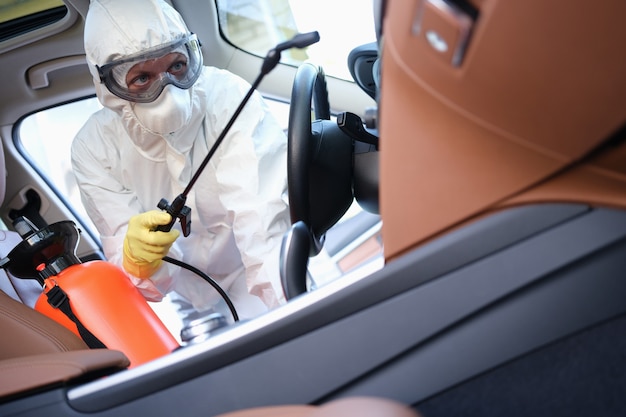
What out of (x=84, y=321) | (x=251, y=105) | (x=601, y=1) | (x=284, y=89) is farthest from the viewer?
(x=284, y=89)

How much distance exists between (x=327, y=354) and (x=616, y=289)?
0.30m

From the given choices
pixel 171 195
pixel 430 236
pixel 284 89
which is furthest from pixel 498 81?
pixel 284 89

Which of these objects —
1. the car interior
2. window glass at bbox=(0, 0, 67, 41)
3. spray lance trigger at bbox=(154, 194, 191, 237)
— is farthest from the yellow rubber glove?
window glass at bbox=(0, 0, 67, 41)

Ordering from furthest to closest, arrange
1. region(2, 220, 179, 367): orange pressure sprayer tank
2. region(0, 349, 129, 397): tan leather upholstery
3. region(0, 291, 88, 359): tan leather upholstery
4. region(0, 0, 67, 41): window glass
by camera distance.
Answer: region(0, 0, 67, 41): window glass < region(2, 220, 179, 367): orange pressure sprayer tank < region(0, 291, 88, 359): tan leather upholstery < region(0, 349, 129, 397): tan leather upholstery

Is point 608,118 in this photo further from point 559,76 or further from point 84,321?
point 84,321

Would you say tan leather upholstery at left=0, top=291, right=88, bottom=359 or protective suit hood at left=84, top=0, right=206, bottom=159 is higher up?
protective suit hood at left=84, top=0, right=206, bottom=159

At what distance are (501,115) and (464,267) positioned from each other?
0.17 meters

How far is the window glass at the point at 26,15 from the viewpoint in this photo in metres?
1.81

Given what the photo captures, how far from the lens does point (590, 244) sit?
583mm

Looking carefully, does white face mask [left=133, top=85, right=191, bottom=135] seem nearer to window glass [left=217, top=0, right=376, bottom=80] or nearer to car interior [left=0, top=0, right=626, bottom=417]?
window glass [left=217, top=0, right=376, bottom=80]

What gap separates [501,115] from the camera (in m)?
0.54

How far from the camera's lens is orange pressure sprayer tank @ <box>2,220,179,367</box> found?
48.8 inches

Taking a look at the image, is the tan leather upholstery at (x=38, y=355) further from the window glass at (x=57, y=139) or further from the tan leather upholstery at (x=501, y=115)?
the window glass at (x=57, y=139)

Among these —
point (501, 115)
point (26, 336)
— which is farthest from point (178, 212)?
point (501, 115)
